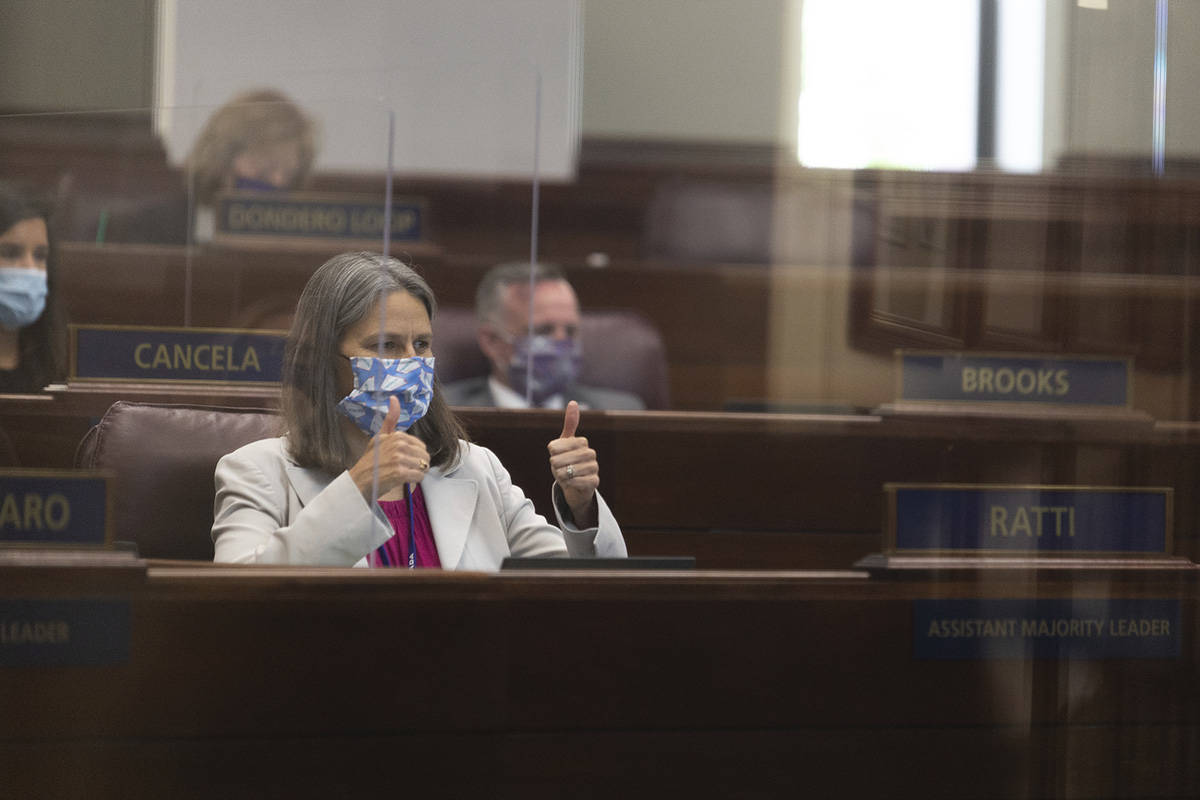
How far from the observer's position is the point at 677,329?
2.95 metres

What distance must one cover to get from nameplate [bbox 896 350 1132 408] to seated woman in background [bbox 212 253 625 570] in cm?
38

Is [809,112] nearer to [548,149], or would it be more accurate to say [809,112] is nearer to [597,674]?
[597,674]

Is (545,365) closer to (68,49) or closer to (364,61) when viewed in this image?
(364,61)

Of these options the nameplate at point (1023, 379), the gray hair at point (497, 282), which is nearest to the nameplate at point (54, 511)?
the nameplate at point (1023, 379)

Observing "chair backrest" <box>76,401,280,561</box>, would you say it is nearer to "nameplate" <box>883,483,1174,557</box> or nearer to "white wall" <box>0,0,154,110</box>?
"white wall" <box>0,0,154,110</box>

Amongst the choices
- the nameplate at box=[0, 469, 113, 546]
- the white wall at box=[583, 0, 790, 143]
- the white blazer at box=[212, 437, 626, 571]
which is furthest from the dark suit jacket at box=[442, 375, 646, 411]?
the white wall at box=[583, 0, 790, 143]

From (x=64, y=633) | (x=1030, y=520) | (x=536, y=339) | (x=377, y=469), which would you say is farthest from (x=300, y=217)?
(x=536, y=339)

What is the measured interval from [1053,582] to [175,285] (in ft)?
3.08

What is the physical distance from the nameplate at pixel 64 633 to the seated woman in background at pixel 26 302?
0.77ft

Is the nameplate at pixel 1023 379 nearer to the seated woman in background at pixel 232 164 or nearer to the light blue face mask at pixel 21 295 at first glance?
the seated woman in background at pixel 232 164

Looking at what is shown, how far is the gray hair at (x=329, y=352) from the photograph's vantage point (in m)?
1.15

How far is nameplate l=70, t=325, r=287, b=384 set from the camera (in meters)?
1.22

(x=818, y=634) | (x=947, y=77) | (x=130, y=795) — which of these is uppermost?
(x=947, y=77)

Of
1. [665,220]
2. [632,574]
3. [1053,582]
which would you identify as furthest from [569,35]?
[665,220]
